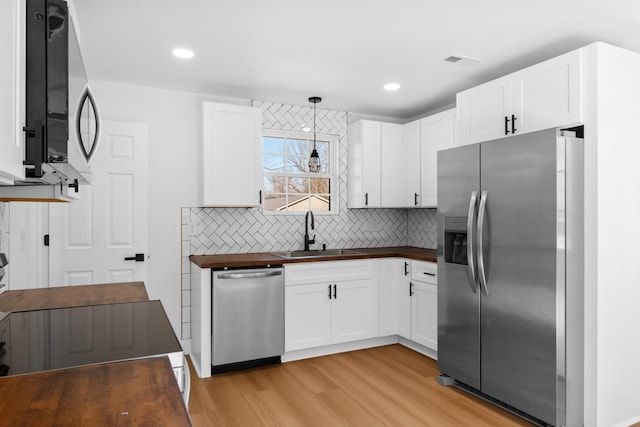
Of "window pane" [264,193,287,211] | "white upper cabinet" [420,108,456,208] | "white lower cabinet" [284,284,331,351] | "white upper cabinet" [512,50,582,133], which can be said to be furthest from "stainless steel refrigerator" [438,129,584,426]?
"window pane" [264,193,287,211]

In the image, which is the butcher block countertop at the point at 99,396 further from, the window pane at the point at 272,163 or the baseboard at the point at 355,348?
the window pane at the point at 272,163

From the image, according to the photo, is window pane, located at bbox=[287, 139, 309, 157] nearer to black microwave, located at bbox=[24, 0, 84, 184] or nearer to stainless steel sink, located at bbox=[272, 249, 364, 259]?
stainless steel sink, located at bbox=[272, 249, 364, 259]

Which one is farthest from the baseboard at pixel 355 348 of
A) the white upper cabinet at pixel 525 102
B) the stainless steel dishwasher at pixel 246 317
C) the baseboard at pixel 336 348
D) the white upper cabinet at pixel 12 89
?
the white upper cabinet at pixel 12 89

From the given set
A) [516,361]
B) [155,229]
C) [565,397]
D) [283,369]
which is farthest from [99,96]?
[565,397]

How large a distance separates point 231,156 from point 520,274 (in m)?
2.53

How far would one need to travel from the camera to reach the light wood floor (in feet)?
8.80

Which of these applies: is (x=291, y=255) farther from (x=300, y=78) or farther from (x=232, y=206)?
(x=300, y=78)

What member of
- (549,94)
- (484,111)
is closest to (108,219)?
(484,111)

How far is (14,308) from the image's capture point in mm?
1894

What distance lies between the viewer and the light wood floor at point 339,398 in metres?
2.68

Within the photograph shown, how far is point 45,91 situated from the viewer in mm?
932

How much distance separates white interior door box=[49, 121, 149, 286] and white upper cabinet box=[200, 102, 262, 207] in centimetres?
55

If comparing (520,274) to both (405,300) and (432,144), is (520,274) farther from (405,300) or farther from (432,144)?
(432,144)

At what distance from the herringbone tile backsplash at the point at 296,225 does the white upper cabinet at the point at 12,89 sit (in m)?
3.10
